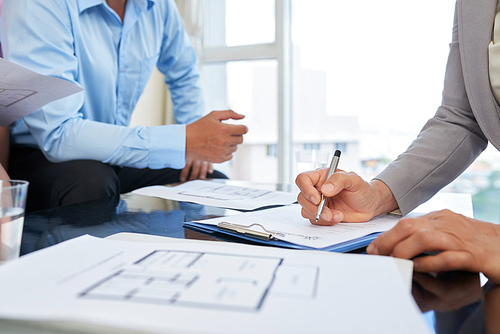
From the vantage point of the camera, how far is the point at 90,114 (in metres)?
1.47

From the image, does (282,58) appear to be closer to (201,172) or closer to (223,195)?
(201,172)

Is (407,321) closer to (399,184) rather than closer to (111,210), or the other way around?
(399,184)

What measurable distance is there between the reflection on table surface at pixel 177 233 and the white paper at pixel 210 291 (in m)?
0.04

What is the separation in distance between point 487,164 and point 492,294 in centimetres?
257

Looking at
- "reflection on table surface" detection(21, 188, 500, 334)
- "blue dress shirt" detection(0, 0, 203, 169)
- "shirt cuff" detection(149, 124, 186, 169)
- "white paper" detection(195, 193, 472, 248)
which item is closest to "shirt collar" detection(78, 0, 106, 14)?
"blue dress shirt" detection(0, 0, 203, 169)

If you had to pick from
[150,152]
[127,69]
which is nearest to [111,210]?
[150,152]

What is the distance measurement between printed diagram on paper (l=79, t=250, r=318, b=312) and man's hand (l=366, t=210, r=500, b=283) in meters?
0.13

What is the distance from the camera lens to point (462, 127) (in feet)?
2.72

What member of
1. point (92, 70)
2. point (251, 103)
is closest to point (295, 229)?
point (92, 70)

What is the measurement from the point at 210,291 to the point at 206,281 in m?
0.02

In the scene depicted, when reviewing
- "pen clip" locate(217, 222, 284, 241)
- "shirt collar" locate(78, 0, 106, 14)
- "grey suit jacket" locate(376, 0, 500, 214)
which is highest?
"shirt collar" locate(78, 0, 106, 14)

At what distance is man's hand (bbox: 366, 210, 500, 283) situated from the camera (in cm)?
43

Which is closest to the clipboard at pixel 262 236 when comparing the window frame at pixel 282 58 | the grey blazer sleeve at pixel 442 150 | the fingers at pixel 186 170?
the grey blazer sleeve at pixel 442 150

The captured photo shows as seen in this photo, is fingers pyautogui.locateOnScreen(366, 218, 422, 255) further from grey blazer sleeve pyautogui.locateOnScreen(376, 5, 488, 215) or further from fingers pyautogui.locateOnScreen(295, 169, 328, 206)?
grey blazer sleeve pyautogui.locateOnScreen(376, 5, 488, 215)
